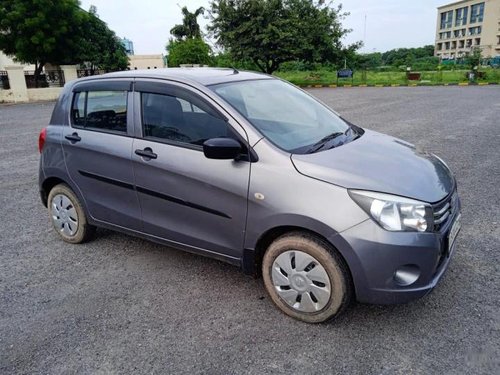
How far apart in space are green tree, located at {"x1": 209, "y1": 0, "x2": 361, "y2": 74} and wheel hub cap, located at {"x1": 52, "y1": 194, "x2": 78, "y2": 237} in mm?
26356

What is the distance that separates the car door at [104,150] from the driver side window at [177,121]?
0.20 metres

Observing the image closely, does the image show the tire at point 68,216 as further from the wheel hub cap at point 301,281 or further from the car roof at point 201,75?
the wheel hub cap at point 301,281

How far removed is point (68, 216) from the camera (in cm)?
431

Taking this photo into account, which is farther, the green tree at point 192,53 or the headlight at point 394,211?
the green tree at point 192,53

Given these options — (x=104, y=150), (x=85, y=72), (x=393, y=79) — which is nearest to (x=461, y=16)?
(x=393, y=79)

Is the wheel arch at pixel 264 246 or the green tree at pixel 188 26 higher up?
the green tree at pixel 188 26

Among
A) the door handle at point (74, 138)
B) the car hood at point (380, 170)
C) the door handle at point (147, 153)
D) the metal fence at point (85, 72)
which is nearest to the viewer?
the car hood at point (380, 170)

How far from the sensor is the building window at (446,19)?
100750 mm

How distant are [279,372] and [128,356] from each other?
971mm

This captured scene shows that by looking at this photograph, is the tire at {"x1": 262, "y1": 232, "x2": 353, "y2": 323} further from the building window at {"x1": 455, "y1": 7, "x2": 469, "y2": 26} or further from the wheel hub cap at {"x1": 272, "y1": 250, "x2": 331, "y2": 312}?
the building window at {"x1": 455, "y1": 7, "x2": 469, "y2": 26}

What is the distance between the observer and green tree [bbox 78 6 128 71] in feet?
98.3

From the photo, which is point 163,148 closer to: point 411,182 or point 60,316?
point 60,316

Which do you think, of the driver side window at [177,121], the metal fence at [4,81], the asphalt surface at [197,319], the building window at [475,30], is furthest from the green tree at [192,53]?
the building window at [475,30]

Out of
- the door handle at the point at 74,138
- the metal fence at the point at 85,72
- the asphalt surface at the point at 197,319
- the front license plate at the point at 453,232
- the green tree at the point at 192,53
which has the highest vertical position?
the green tree at the point at 192,53
